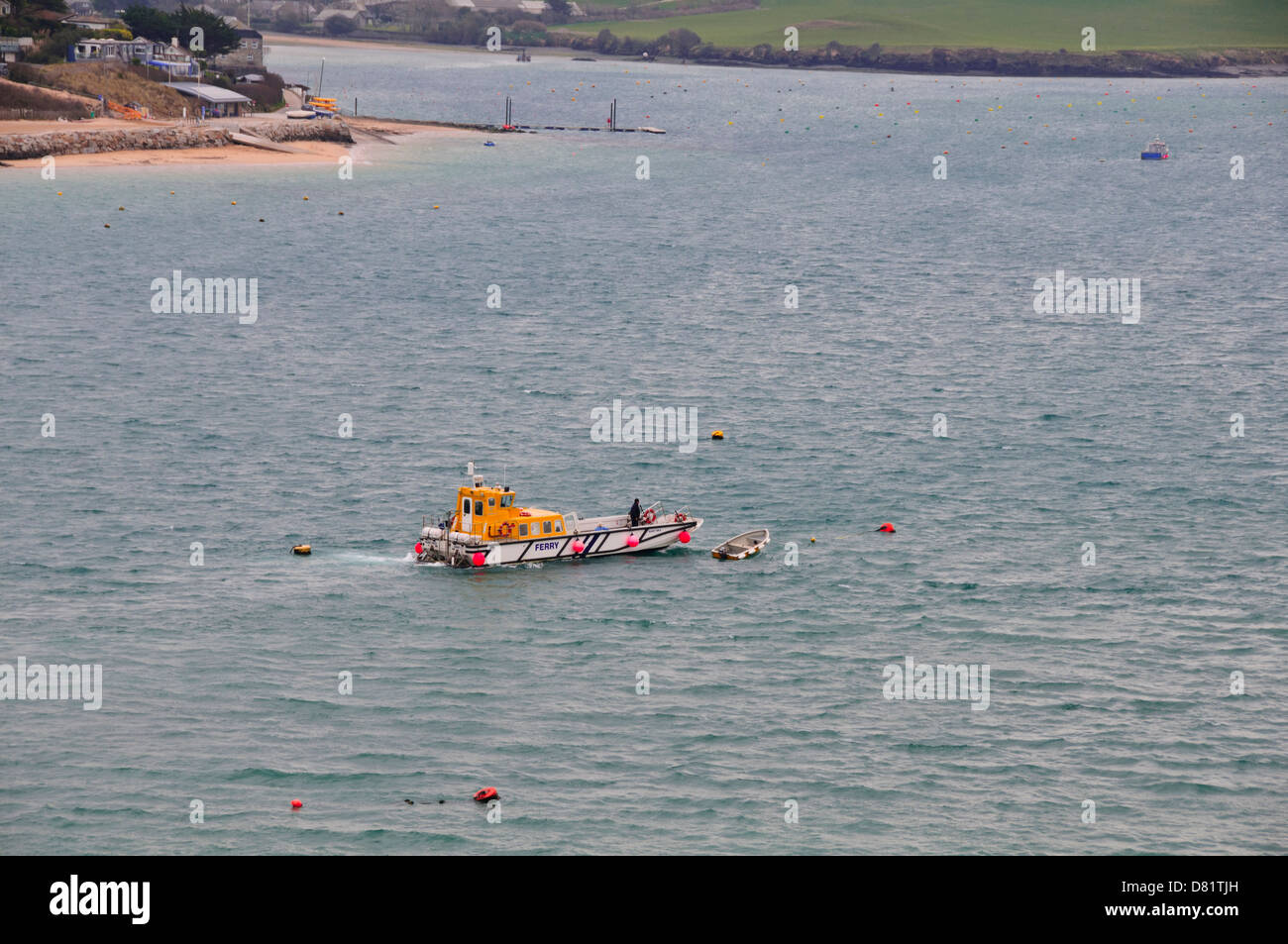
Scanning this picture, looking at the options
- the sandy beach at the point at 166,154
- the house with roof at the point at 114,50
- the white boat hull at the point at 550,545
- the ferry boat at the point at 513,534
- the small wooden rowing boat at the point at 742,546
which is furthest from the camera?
the house with roof at the point at 114,50

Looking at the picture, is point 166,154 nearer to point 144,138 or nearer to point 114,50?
point 144,138

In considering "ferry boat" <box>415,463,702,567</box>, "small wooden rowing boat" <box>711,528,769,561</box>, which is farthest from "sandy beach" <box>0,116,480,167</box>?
"small wooden rowing boat" <box>711,528,769,561</box>

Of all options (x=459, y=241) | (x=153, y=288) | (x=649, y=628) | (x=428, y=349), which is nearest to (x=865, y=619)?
(x=649, y=628)

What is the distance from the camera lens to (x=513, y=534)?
60.3 meters

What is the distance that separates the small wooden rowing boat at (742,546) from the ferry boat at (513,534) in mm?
2131

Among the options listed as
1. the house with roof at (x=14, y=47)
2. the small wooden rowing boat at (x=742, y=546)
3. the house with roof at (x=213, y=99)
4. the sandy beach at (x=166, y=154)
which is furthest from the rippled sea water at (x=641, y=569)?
the house with roof at (x=213, y=99)

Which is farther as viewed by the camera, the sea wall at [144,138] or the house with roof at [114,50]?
the house with roof at [114,50]

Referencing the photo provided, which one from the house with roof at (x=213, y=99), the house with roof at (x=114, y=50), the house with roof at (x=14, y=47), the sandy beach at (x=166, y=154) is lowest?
the sandy beach at (x=166, y=154)

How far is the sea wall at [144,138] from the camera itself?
163 metres

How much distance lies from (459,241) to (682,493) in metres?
77.8

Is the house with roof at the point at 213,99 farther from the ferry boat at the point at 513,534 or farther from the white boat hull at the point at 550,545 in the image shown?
the white boat hull at the point at 550,545

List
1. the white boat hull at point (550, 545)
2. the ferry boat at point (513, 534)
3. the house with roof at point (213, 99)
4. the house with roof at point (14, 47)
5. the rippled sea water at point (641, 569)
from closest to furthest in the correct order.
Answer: the rippled sea water at point (641, 569) < the white boat hull at point (550, 545) < the ferry boat at point (513, 534) < the house with roof at point (14, 47) < the house with roof at point (213, 99)

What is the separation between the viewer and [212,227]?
142 metres
